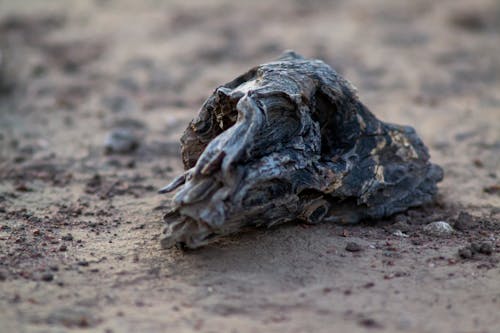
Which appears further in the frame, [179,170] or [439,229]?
[179,170]

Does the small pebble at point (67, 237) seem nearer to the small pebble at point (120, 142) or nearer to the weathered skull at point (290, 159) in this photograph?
the weathered skull at point (290, 159)

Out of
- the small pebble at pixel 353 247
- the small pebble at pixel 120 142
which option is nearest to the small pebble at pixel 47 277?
the small pebble at pixel 353 247

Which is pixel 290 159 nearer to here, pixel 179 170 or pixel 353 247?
pixel 353 247

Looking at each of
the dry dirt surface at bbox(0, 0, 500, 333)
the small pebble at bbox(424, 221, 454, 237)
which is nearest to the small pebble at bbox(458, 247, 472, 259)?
the dry dirt surface at bbox(0, 0, 500, 333)

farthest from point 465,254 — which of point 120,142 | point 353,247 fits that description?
point 120,142

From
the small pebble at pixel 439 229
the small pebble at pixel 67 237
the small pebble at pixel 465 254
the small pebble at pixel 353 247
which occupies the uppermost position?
the small pebble at pixel 67 237

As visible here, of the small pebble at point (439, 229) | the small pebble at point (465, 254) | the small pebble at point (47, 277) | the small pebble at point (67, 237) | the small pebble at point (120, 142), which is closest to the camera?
the small pebble at point (47, 277)
